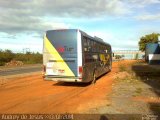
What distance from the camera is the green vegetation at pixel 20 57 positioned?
226 feet

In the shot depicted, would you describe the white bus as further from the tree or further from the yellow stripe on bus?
the tree

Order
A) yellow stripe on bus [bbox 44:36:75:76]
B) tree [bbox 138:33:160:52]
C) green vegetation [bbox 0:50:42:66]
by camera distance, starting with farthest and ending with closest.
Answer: tree [bbox 138:33:160:52] → green vegetation [bbox 0:50:42:66] → yellow stripe on bus [bbox 44:36:75:76]

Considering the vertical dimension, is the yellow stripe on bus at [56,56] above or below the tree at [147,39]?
below

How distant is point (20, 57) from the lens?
3044 inches

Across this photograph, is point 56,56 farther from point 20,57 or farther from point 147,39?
point 147,39

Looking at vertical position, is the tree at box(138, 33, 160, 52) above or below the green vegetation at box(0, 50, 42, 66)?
above

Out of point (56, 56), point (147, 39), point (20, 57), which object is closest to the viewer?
point (56, 56)

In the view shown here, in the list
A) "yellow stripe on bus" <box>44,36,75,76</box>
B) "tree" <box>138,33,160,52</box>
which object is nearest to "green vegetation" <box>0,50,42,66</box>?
"tree" <box>138,33,160,52</box>

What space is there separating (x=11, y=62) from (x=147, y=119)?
5905 cm

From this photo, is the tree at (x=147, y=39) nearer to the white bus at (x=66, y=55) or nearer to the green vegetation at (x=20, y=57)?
the green vegetation at (x=20, y=57)

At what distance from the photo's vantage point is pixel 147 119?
10133mm

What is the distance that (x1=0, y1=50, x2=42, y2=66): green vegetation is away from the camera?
68875 mm

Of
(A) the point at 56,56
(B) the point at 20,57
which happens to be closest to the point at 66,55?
(A) the point at 56,56

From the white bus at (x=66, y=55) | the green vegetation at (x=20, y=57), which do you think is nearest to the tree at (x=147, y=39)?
the green vegetation at (x=20, y=57)
